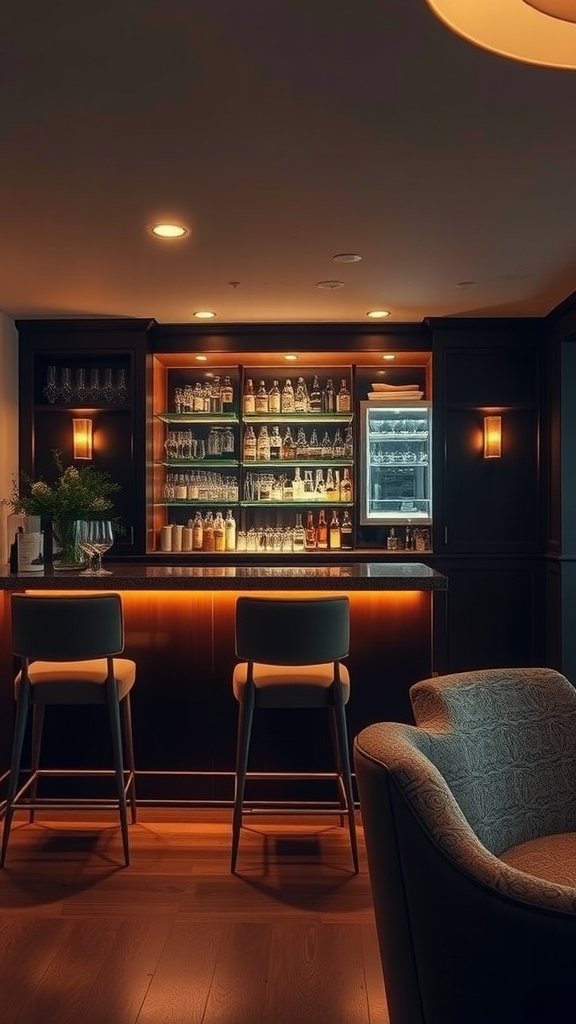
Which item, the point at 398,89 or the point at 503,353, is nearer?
the point at 398,89

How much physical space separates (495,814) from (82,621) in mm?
1657

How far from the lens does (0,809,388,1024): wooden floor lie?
2111 millimetres

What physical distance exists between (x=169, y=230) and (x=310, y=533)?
259cm

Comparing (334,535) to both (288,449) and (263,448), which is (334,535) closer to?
(288,449)

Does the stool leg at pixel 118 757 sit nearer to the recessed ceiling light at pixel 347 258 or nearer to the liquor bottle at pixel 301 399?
the recessed ceiling light at pixel 347 258

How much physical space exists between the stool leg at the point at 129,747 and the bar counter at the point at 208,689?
0.12 metres

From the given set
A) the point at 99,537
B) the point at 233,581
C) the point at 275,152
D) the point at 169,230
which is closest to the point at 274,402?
the point at 169,230

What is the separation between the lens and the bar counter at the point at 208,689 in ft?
11.4

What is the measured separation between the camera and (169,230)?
11.1ft

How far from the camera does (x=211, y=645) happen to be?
3490 mm

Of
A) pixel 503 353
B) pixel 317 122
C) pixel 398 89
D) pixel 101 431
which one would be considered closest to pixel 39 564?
pixel 101 431

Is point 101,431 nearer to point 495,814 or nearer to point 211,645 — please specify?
point 211,645

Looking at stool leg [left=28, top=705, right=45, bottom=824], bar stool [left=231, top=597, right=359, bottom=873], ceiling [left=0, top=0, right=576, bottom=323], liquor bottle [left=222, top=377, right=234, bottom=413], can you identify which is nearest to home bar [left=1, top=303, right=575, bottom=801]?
liquor bottle [left=222, top=377, right=234, bottom=413]

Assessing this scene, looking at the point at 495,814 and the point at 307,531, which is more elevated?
the point at 307,531
